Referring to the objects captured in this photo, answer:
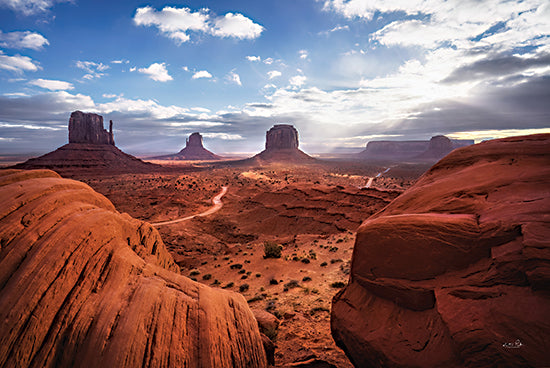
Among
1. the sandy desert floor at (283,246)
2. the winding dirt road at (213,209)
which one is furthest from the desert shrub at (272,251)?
the winding dirt road at (213,209)

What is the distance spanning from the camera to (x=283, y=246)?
25000 millimetres

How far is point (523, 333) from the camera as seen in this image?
3916 mm

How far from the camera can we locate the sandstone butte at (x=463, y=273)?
416 centimetres

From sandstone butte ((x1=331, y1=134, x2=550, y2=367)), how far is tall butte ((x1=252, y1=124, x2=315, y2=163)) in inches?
6213

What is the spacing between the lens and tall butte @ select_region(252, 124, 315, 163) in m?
168

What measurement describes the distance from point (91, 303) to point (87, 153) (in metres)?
118

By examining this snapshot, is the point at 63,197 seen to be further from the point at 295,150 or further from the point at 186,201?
the point at 295,150

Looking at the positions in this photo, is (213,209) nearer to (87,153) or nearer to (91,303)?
(91,303)

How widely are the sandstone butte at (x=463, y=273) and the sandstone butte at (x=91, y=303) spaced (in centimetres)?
334

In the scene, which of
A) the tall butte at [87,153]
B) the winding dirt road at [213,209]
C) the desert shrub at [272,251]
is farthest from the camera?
the tall butte at [87,153]

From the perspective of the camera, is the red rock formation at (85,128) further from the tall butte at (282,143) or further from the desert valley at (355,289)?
the desert valley at (355,289)

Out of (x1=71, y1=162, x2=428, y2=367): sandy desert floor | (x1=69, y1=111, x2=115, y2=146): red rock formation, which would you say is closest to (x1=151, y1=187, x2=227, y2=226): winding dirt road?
(x1=71, y1=162, x2=428, y2=367): sandy desert floor

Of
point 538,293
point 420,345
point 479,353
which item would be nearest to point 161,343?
point 420,345

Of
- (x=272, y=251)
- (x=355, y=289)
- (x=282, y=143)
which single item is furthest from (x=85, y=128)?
(x=355, y=289)
